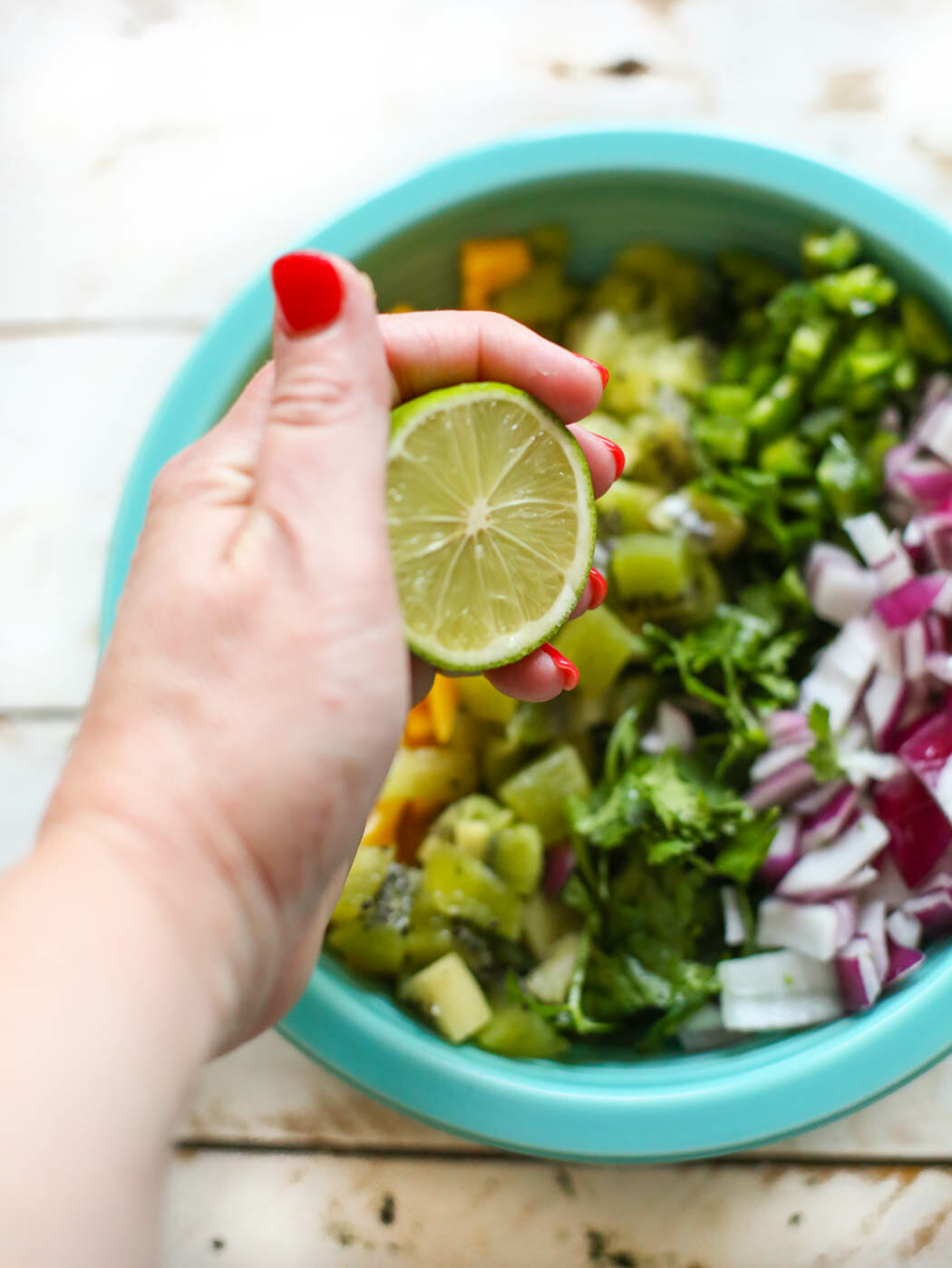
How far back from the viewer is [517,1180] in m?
1.13

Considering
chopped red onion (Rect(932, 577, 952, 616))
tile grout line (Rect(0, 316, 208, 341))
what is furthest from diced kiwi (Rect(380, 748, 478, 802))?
tile grout line (Rect(0, 316, 208, 341))

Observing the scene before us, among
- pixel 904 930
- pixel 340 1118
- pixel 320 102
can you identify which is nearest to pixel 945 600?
pixel 904 930

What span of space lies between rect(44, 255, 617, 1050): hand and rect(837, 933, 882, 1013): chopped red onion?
0.59 m

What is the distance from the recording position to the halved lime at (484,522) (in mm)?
807

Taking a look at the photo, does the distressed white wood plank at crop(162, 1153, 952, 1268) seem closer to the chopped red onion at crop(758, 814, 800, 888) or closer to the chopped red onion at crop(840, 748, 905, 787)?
the chopped red onion at crop(758, 814, 800, 888)

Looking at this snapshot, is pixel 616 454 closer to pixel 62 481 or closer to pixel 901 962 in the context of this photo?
pixel 901 962

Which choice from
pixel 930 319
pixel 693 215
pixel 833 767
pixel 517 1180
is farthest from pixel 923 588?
pixel 517 1180

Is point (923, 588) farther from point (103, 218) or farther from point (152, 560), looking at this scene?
point (103, 218)

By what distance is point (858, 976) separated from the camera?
3.37ft

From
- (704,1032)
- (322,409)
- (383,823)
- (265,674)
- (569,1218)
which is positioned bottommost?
(569,1218)

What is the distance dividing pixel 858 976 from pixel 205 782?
0.72 m

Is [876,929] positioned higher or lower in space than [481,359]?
lower

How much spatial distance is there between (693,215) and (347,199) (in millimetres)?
463

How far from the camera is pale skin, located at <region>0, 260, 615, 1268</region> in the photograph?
0.52 metres
